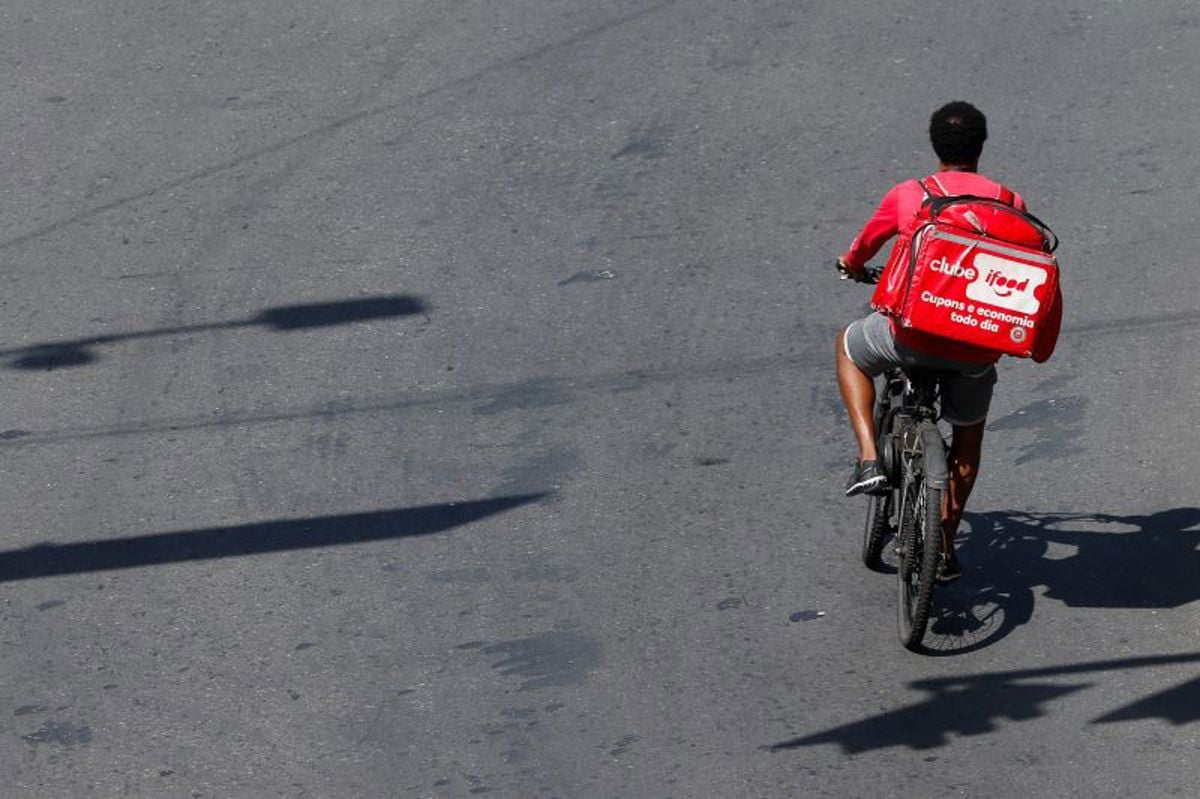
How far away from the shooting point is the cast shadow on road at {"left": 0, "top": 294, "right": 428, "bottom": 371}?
8.82 metres

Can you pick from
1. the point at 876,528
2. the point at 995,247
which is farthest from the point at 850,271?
the point at 876,528

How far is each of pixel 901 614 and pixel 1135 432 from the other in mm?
1706

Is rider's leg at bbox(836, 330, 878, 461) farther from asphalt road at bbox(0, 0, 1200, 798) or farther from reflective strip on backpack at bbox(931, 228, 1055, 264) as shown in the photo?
reflective strip on backpack at bbox(931, 228, 1055, 264)

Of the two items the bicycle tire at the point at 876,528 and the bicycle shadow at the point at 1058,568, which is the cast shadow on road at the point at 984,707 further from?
the bicycle tire at the point at 876,528

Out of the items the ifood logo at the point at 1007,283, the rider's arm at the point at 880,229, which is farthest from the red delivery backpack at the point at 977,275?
the rider's arm at the point at 880,229

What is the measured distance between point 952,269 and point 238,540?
2.90 metres

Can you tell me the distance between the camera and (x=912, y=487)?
6.64 meters

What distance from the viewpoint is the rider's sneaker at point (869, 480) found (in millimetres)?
6633

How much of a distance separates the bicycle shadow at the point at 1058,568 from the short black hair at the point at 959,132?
4.95 ft

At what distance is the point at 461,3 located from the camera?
11.9 metres

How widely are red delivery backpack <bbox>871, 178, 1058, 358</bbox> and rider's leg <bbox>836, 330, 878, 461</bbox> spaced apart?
555 mm

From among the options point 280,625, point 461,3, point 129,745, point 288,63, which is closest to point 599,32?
point 461,3

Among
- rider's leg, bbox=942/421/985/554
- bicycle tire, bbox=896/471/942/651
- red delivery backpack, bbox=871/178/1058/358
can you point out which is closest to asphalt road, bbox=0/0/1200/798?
bicycle tire, bbox=896/471/942/651

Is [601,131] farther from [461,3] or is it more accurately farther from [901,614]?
[901,614]
